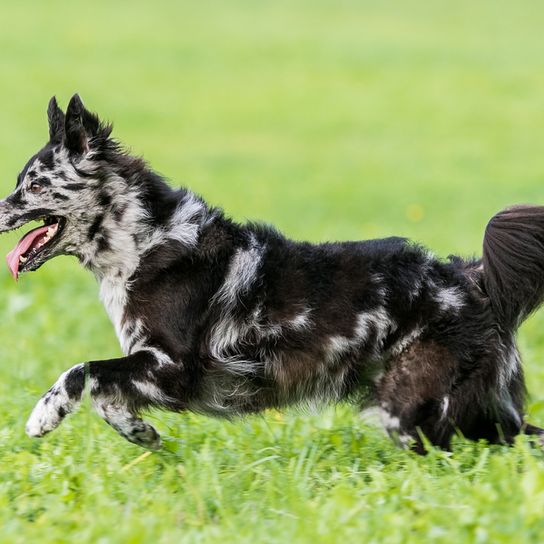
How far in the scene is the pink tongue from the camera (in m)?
5.35

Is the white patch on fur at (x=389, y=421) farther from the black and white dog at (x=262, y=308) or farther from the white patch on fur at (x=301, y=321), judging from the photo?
the white patch on fur at (x=301, y=321)

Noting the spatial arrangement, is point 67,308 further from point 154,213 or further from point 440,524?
point 440,524

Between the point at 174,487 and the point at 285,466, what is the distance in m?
0.62

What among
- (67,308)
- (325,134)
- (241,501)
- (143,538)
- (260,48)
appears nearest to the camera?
(143,538)

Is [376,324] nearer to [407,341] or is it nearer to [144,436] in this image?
[407,341]

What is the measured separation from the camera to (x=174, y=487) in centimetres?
463

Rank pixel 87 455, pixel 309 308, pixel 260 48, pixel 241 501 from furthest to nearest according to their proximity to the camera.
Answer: pixel 260 48, pixel 309 308, pixel 87 455, pixel 241 501

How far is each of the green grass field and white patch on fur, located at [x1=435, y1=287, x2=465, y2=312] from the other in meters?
0.71

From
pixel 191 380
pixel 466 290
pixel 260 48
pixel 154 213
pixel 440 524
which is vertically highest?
pixel 260 48

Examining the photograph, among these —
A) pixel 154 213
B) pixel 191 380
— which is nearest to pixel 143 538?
pixel 191 380

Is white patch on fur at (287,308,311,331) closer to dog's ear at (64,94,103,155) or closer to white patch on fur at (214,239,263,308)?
white patch on fur at (214,239,263,308)

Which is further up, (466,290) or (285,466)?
(466,290)

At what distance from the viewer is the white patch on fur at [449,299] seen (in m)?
5.14

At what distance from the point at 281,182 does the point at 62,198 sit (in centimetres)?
1373
